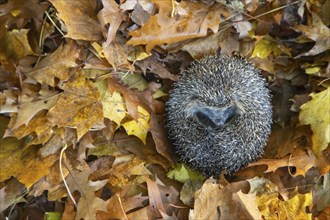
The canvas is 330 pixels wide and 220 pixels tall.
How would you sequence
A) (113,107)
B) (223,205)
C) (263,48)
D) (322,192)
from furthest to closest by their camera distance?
1. (263,48)
2. (322,192)
3. (113,107)
4. (223,205)

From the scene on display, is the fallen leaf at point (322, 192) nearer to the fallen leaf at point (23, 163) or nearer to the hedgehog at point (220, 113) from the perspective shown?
the hedgehog at point (220, 113)

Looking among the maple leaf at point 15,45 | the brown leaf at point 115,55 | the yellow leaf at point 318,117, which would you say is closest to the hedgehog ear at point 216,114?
the yellow leaf at point 318,117

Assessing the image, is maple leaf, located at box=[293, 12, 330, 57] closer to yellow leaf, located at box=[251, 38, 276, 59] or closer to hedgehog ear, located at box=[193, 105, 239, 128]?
yellow leaf, located at box=[251, 38, 276, 59]

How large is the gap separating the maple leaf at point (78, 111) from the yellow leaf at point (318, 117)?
1180 mm

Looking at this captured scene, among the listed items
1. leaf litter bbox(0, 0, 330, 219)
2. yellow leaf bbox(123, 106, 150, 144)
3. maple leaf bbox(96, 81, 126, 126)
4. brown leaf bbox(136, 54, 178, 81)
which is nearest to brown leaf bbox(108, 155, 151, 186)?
leaf litter bbox(0, 0, 330, 219)

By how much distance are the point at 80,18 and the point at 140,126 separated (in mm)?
693

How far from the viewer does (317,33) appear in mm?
2975

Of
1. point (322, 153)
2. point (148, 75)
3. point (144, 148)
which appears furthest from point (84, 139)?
point (322, 153)

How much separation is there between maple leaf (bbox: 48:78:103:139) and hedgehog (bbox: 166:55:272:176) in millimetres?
500

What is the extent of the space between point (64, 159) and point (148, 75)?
704 mm

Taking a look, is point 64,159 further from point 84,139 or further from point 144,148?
point 144,148

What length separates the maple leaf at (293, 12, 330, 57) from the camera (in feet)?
9.73

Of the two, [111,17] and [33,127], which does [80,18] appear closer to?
[111,17]

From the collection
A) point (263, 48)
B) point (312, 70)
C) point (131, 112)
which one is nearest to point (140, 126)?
point (131, 112)
